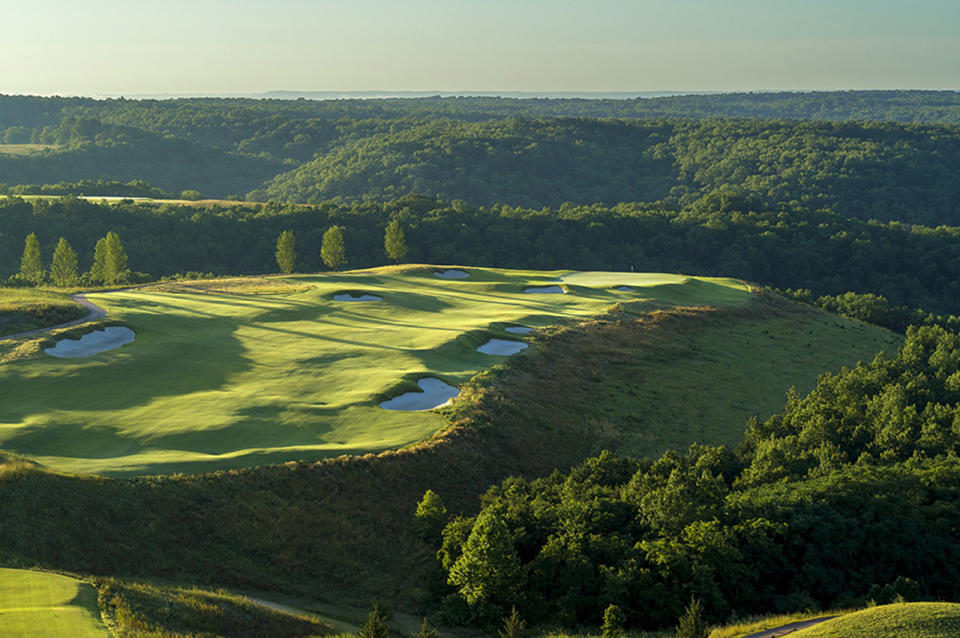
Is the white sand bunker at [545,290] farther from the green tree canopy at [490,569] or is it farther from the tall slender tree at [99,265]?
the tall slender tree at [99,265]

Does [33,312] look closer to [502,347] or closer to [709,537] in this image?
[502,347]

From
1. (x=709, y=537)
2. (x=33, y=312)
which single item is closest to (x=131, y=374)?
(x=33, y=312)

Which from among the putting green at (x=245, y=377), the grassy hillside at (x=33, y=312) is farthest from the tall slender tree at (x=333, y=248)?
the grassy hillside at (x=33, y=312)

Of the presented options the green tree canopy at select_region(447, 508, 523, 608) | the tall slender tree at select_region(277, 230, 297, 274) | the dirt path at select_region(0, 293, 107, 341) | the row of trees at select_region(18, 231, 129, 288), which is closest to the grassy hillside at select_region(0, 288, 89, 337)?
the dirt path at select_region(0, 293, 107, 341)

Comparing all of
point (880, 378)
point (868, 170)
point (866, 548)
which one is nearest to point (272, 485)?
point (866, 548)

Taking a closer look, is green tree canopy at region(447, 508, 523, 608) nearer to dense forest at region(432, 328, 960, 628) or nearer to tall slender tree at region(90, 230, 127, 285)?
dense forest at region(432, 328, 960, 628)
